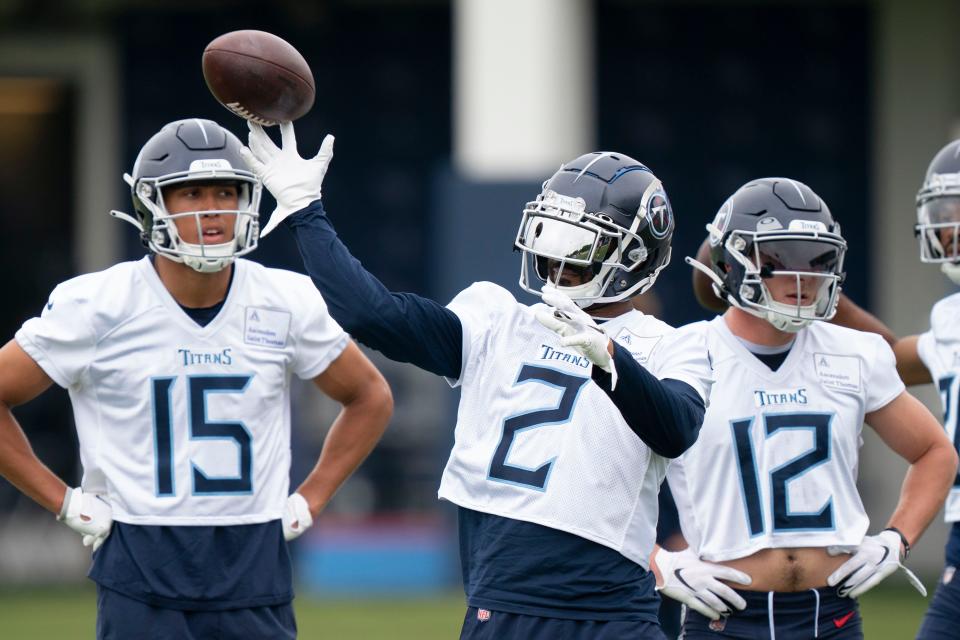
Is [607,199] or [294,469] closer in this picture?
[607,199]

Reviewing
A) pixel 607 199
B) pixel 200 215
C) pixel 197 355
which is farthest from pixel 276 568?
pixel 607 199

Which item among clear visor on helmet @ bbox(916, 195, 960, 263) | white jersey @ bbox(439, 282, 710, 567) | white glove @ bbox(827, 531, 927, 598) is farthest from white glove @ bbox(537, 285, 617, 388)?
clear visor on helmet @ bbox(916, 195, 960, 263)

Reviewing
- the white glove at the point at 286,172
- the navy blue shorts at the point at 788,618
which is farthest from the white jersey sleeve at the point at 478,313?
the navy blue shorts at the point at 788,618

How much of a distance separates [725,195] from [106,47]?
5014 millimetres

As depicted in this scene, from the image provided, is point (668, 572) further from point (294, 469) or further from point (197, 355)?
point (294, 469)

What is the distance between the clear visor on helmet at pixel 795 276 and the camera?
4.45 meters

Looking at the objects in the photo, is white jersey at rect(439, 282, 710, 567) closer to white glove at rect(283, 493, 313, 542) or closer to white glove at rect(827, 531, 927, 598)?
white glove at rect(827, 531, 927, 598)

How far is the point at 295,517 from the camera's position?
4.73 m

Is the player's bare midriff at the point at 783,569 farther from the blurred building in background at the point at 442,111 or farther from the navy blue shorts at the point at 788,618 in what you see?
the blurred building in background at the point at 442,111

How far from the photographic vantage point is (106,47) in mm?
12680

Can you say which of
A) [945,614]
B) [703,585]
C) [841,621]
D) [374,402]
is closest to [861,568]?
[841,621]

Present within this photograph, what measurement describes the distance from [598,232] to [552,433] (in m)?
0.51

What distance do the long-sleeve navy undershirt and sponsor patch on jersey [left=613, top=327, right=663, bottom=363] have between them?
129mm

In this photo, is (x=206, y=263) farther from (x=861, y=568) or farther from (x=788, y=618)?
(x=861, y=568)
